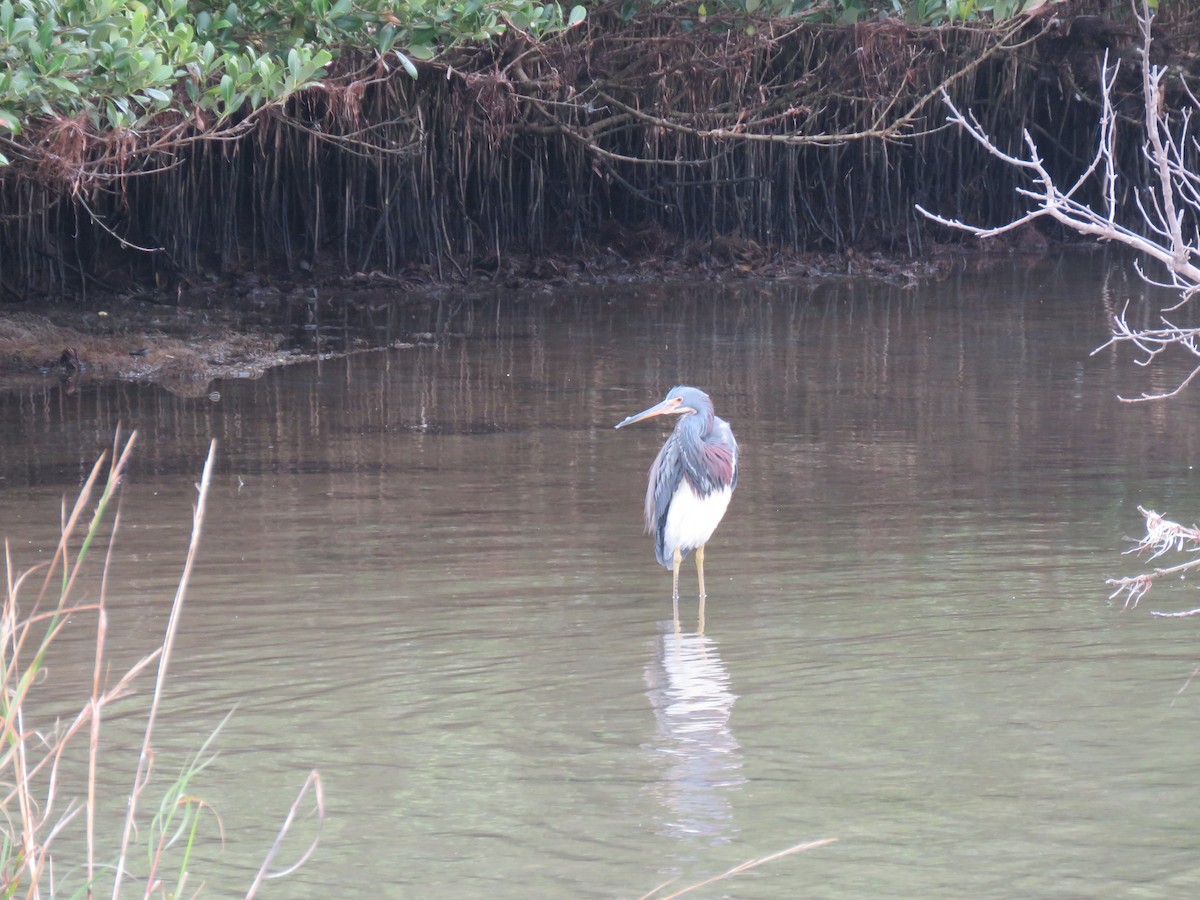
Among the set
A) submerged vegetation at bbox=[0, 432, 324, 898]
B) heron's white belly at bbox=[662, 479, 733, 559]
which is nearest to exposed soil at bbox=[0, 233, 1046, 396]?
heron's white belly at bbox=[662, 479, 733, 559]

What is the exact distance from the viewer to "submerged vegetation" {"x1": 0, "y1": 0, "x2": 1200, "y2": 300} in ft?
32.3

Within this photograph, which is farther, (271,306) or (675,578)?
(271,306)

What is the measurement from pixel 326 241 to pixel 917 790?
11.3 meters

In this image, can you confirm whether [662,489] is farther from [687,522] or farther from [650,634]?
[650,634]

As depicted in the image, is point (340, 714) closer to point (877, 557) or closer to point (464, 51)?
point (877, 557)

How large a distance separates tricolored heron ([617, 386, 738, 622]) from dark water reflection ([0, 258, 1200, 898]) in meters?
0.16

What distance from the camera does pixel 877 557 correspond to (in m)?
5.34

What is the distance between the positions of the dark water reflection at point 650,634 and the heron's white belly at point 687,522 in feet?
0.55

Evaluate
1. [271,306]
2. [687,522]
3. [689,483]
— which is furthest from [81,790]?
[271,306]

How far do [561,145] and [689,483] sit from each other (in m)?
9.17

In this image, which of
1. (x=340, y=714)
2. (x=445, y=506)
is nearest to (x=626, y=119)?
(x=445, y=506)

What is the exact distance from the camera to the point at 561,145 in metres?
14.1

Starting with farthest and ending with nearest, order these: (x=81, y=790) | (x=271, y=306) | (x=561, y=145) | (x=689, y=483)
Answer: (x=561, y=145) → (x=271, y=306) → (x=689, y=483) → (x=81, y=790)

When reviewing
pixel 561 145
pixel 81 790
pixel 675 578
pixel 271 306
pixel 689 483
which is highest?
pixel 561 145
